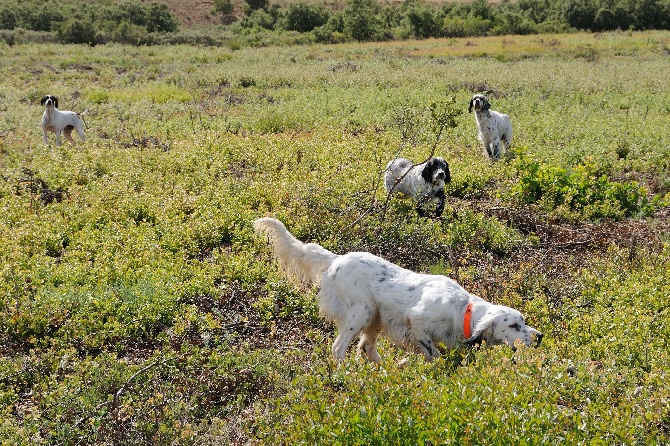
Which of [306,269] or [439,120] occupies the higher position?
[439,120]

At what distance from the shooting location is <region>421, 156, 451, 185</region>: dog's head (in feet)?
27.9

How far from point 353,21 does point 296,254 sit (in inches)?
1737

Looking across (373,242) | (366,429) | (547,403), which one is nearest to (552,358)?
(547,403)

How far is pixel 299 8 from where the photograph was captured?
184 feet

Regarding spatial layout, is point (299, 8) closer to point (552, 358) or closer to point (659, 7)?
point (659, 7)

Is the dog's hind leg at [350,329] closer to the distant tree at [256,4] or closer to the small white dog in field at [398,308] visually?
the small white dog in field at [398,308]

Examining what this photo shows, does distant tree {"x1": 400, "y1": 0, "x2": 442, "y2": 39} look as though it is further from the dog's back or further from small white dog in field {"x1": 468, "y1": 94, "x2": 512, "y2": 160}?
the dog's back

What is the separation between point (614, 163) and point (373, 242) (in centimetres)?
547

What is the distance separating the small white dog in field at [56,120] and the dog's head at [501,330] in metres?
11.0

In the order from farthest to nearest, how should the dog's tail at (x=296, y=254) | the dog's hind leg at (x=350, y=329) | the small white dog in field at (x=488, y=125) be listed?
the small white dog in field at (x=488, y=125), the dog's tail at (x=296, y=254), the dog's hind leg at (x=350, y=329)

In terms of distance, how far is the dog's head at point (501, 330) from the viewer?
4.80 metres

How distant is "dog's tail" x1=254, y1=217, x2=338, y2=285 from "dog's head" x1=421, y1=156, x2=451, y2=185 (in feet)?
10.8

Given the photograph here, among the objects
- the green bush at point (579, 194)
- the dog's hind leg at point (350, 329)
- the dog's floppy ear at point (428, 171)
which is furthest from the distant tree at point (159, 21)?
the dog's hind leg at point (350, 329)

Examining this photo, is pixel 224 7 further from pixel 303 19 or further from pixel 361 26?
pixel 361 26
